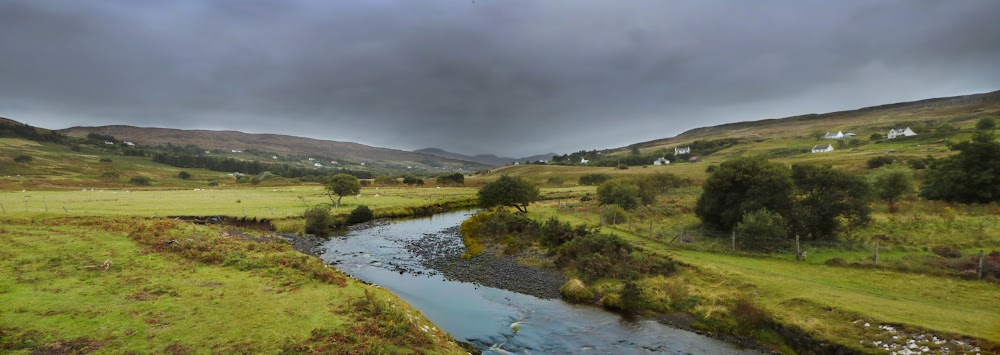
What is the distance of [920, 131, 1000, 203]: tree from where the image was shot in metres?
35.8

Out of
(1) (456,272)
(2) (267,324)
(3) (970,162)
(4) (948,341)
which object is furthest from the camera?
(3) (970,162)

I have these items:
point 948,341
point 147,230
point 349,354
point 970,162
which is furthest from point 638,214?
point 147,230

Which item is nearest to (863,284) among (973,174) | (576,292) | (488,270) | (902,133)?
(576,292)

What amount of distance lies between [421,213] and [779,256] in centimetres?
4747

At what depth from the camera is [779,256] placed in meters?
25.6

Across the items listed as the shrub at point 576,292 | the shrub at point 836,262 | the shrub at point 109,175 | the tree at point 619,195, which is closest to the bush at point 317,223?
the shrub at point 576,292

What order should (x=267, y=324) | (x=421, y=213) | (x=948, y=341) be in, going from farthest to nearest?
(x=421, y=213) → (x=267, y=324) → (x=948, y=341)

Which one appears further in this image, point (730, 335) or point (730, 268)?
point (730, 268)

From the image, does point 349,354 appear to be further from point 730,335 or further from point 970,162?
point 970,162

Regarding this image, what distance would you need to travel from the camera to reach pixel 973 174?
121ft

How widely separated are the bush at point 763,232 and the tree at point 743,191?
152 centimetres

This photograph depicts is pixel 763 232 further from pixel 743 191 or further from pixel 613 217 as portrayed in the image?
pixel 613 217

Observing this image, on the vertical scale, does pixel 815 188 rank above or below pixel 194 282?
above

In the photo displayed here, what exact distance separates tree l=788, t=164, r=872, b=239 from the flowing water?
16.8 metres
